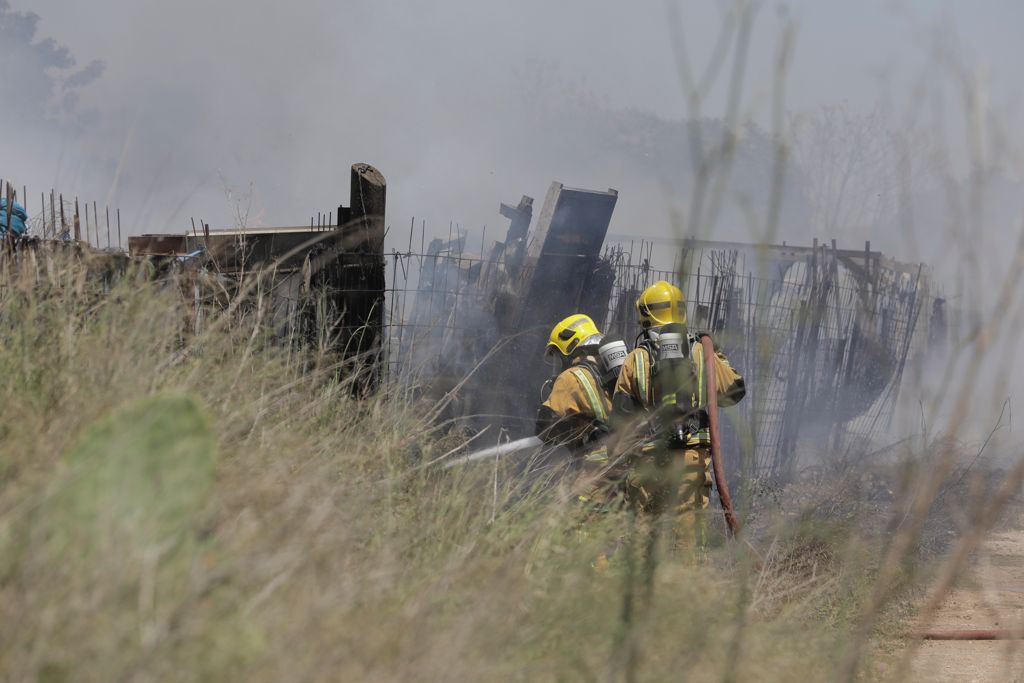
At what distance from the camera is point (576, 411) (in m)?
Result: 5.69

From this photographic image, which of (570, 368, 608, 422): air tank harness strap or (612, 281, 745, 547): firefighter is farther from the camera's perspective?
(570, 368, 608, 422): air tank harness strap

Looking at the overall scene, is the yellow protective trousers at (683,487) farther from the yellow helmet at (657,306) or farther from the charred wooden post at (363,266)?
the charred wooden post at (363,266)

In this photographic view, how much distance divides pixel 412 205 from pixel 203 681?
68.4ft

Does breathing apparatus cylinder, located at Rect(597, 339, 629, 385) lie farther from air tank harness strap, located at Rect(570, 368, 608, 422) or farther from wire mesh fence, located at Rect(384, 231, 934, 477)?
wire mesh fence, located at Rect(384, 231, 934, 477)

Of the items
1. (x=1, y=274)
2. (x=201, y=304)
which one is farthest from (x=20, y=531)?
(x=1, y=274)

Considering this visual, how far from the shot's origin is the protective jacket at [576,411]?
5.66 m

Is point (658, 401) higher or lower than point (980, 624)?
higher

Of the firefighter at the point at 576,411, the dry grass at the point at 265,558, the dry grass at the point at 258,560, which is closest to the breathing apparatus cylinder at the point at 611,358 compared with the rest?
the firefighter at the point at 576,411

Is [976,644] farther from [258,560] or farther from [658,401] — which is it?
[258,560]

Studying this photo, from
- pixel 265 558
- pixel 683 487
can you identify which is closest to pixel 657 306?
pixel 683 487

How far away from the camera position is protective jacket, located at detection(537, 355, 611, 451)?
223 inches

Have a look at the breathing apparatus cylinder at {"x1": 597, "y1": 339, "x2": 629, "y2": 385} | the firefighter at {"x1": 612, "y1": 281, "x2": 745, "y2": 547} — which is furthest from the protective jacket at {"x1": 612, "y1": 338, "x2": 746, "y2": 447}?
the breathing apparatus cylinder at {"x1": 597, "y1": 339, "x2": 629, "y2": 385}

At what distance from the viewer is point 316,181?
26172mm

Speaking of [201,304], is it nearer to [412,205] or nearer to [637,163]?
[412,205]
